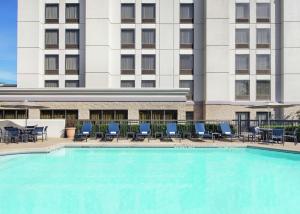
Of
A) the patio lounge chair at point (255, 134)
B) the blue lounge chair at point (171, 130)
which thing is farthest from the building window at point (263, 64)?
the blue lounge chair at point (171, 130)

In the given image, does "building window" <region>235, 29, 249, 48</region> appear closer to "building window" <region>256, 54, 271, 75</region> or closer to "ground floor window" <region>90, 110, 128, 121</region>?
"building window" <region>256, 54, 271, 75</region>

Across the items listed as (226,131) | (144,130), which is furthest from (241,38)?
(144,130)

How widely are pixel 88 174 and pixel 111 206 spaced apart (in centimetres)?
454

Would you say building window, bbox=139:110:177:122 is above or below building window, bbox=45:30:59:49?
below

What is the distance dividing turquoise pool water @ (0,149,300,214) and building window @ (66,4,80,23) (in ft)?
76.9

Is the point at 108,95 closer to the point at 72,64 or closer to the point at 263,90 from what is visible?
the point at 72,64

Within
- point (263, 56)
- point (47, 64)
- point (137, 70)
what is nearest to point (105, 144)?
point (137, 70)

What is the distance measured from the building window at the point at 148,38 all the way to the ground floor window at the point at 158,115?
9.30 meters

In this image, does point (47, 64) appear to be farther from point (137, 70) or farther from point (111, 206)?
point (111, 206)

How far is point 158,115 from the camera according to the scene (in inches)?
1248

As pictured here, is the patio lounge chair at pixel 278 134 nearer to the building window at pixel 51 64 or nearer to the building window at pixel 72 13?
the building window at pixel 51 64

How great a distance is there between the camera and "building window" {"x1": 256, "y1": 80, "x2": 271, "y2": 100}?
38219 mm

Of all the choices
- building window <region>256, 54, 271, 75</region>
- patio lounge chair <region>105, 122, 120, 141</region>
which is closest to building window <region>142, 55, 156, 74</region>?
building window <region>256, 54, 271, 75</region>

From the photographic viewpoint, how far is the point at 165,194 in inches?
386
